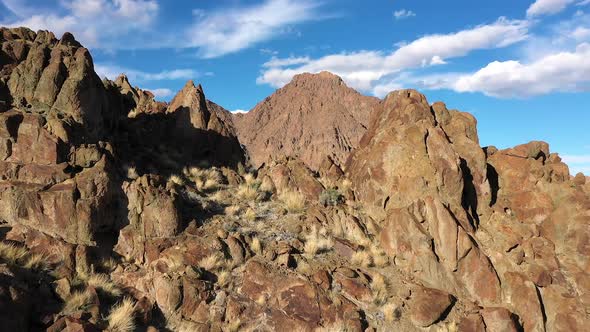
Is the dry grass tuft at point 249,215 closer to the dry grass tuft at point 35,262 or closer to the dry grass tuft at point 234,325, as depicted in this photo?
the dry grass tuft at point 234,325

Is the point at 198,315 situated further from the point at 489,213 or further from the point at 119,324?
the point at 489,213

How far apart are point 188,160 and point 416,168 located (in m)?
10.9

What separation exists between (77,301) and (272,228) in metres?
7.24

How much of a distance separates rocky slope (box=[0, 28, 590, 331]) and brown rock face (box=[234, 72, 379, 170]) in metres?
45.9

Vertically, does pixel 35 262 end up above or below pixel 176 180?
below

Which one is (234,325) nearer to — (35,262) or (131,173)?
(35,262)

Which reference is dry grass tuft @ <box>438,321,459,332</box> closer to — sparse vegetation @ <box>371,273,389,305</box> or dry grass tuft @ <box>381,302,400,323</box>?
dry grass tuft @ <box>381,302,400,323</box>

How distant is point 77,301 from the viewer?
9.40 m

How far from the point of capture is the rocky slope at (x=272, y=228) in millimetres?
10875

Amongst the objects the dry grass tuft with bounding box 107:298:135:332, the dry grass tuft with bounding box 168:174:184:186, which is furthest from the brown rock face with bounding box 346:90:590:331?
the dry grass tuft with bounding box 107:298:135:332

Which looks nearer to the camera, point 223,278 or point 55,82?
point 223,278

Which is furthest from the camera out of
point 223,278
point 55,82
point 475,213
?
point 475,213

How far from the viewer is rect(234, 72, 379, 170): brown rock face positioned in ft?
232

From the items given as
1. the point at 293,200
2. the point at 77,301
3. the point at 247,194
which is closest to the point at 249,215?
the point at 247,194
